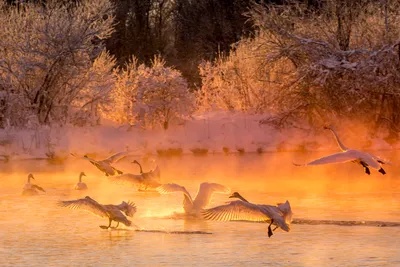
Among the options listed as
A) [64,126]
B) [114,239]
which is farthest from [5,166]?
[114,239]

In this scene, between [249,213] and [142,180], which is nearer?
[249,213]

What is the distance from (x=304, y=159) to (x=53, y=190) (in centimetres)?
871

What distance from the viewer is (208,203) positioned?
15.3 metres

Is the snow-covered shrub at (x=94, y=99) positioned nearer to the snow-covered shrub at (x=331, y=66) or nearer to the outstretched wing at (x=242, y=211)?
the snow-covered shrub at (x=331, y=66)

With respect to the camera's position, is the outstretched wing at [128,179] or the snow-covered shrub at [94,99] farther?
the snow-covered shrub at [94,99]

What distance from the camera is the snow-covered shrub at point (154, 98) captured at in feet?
96.3

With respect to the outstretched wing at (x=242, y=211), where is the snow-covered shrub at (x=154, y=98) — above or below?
above

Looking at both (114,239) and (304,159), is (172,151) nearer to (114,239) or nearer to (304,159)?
(304,159)

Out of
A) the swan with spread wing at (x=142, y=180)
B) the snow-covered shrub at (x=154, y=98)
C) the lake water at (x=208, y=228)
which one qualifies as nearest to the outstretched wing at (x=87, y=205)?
the lake water at (x=208, y=228)

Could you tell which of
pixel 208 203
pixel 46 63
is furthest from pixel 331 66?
pixel 208 203

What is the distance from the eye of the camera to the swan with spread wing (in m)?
17.7

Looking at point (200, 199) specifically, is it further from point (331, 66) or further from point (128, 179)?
point (331, 66)

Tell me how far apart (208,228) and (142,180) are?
12.5ft

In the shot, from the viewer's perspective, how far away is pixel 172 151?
91.1 feet
